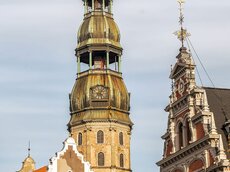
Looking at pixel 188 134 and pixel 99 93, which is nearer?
pixel 188 134

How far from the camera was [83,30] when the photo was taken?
92.7m

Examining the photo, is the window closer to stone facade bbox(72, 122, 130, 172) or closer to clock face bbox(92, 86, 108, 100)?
stone facade bbox(72, 122, 130, 172)

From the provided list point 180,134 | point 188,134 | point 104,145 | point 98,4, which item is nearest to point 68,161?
point 104,145

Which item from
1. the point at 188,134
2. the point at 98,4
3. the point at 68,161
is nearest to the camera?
the point at 188,134

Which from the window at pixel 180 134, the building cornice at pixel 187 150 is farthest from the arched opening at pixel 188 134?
the window at pixel 180 134

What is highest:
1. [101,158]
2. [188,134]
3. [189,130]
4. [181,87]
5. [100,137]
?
[100,137]

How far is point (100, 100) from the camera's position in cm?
8944

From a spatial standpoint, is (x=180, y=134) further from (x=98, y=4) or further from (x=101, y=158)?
(x=98, y=4)

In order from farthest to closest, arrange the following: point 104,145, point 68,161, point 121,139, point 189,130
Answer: point 121,139, point 104,145, point 68,161, point 189,130

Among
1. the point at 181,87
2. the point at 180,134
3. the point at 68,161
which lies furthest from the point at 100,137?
the point at 181,87

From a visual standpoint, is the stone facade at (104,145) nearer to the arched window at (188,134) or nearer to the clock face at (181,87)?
the clock face at (181,87)

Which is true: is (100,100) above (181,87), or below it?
above

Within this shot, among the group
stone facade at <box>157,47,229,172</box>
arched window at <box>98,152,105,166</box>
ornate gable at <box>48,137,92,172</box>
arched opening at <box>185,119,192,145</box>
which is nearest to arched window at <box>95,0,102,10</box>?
arched window at <box>98,152,105,166</box>

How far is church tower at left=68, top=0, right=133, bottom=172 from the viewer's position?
3447 inches
